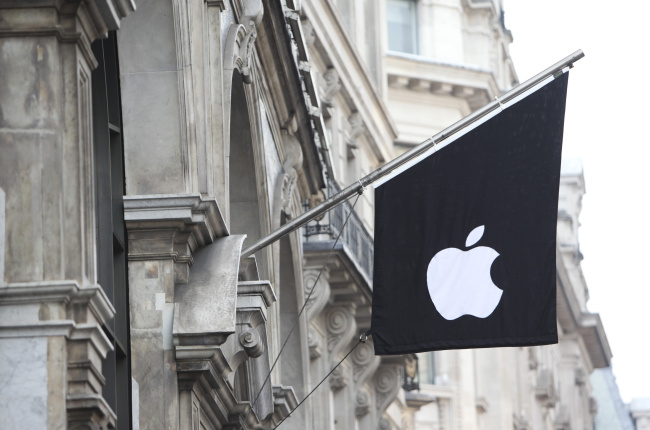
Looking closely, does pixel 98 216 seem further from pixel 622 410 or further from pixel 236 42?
pixel 622 410

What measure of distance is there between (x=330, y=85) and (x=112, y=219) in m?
19.0

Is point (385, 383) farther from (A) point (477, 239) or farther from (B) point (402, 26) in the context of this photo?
(B) point (402, 26)

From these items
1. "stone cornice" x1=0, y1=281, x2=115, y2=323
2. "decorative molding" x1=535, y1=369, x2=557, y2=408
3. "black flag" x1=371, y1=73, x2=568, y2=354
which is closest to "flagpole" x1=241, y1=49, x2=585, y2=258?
"black flag" x1=371, y1=73, x2=568, y2=354

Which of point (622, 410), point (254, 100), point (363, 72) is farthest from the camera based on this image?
point (622, 410)

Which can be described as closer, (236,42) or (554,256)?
(554,256)

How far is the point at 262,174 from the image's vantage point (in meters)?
21.2

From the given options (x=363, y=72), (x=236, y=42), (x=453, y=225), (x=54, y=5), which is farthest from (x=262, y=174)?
(x=363, y=72)

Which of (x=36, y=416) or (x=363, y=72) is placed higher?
(x=363, y=72)

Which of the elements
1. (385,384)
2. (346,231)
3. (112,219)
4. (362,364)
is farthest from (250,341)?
(385,384)

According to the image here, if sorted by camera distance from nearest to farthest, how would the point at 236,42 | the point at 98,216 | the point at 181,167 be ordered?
the point at 98,216 → the point at 181,167 → the point at 236,42

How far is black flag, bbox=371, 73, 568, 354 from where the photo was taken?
657 inches

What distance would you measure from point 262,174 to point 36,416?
1036 centimetres

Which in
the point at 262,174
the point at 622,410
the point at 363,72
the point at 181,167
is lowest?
the point at 181,167

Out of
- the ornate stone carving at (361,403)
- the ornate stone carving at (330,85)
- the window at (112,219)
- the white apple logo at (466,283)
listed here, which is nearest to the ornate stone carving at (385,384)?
the ornate stone carving at (361,403)
